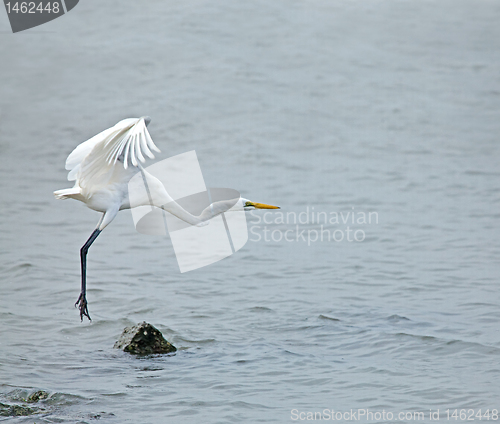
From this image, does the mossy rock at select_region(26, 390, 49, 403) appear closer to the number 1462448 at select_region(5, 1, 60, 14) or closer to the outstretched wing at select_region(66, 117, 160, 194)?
the outstretched wing at select_region(66, 117, 160, 194)

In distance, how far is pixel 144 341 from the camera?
6547mm

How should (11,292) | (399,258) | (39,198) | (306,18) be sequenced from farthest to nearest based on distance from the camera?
(306,18) → (39,198) → (399,258) → (11,292)

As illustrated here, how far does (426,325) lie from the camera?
24.2ft

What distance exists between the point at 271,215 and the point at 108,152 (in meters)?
5.65

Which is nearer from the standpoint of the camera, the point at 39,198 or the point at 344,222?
the point at 344,222

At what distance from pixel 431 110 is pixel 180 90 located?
592 cm

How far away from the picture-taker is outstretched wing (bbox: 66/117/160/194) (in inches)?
221

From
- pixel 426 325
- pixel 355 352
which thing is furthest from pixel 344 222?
pixel 355 352

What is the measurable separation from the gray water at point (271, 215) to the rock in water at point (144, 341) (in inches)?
4.6

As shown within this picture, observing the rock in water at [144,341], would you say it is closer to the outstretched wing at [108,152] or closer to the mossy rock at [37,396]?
the mossy rock at [37,396]

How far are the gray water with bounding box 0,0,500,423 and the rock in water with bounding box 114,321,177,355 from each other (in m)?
0.12

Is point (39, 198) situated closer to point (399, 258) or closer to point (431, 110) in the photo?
point (399, 258)

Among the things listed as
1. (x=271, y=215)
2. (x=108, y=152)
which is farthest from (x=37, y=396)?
(x=271, y=215)

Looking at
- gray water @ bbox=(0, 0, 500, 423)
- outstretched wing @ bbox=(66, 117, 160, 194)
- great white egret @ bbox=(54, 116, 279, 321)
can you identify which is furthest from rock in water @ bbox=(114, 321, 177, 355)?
outstretched wing @ bbox=(66, 117, 160, 194)
